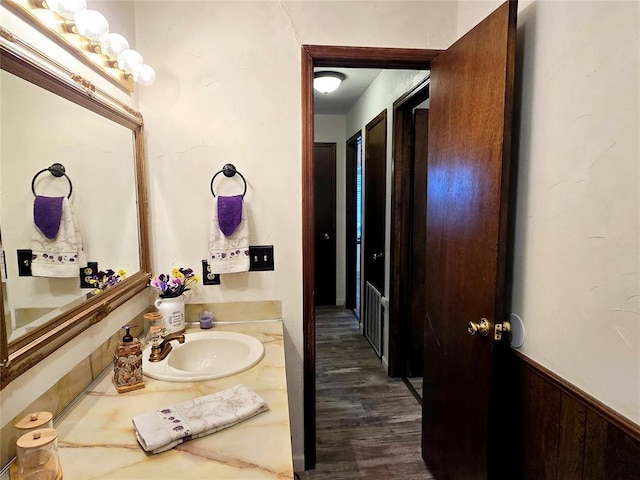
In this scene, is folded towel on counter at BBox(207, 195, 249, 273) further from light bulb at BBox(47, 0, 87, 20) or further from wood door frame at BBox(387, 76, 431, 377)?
wood door frame at BBox(387, 76, 431, 377)

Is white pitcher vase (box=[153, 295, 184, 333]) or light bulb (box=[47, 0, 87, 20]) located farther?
white pitcher vase (box=[153, 295, 184, 333])

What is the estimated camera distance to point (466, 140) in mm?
1441

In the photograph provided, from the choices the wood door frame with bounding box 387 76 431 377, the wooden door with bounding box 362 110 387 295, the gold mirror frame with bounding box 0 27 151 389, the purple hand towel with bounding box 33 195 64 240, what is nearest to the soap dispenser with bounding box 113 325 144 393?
the gold mirror frame with bounding box 0 27 151 389

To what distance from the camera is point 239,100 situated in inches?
66.6

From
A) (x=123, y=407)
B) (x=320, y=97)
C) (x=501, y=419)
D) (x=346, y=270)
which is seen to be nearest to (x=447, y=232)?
(x=501, y=419)

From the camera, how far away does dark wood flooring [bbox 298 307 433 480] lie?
194cm

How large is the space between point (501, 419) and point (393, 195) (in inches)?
66.7

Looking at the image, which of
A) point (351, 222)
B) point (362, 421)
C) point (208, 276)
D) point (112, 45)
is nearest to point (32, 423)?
point (208, 276)

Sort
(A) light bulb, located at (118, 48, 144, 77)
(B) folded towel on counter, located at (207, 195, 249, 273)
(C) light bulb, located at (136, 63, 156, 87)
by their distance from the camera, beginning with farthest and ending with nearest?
(B) folded towel on counter, located at (207, 195, 249, 273) < (C) light bulb, located at (136, 63, 156, 87) < (A) light bulb, located at (118, 48, 144, 77)

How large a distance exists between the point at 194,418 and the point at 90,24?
45.9 inches

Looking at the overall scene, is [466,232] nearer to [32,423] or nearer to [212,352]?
[212,352]

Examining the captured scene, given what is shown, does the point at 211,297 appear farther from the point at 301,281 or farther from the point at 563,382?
the point at 563,382

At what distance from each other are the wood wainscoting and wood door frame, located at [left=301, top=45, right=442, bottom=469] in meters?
0.88

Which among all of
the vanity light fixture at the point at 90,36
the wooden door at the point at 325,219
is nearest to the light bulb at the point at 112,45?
the vanity light fixture at the point at 90,36
